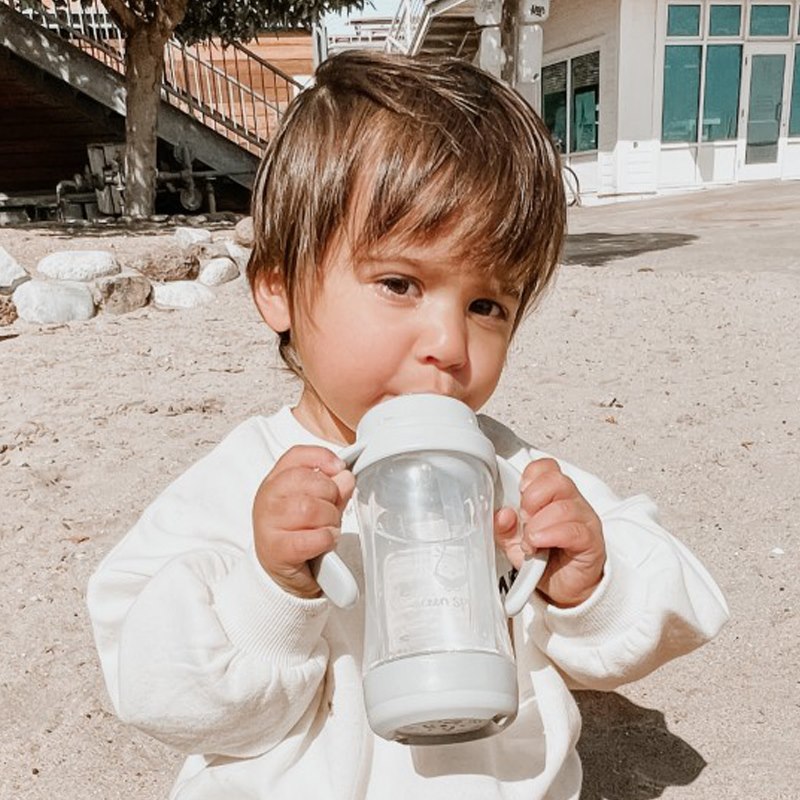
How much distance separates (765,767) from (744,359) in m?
3.22

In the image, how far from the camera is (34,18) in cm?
1164

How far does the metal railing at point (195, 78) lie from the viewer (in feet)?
38.5

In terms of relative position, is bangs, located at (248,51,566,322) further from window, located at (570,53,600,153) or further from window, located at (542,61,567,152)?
window, located at (542,61,567,152)

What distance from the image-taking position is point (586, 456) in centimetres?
371

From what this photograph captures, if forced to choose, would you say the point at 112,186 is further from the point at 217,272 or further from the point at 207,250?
the point at 217,272

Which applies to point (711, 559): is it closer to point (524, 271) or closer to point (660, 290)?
point (524, 271)

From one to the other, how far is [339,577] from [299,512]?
9 cm

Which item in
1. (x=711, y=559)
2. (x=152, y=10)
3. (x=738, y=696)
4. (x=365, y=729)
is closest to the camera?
(x=365, y=729)

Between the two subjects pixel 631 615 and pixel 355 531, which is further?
pixel 355 531

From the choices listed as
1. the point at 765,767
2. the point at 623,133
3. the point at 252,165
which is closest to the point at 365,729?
the point at 765,767

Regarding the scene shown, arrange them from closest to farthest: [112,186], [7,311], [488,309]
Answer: [488,309], [7,311], [112,186]

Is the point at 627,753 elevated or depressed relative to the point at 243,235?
depressed

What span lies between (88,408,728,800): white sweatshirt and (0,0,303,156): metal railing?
1139 cm

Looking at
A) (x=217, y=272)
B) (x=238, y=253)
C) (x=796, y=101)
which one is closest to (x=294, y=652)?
(x=217, y=272)
